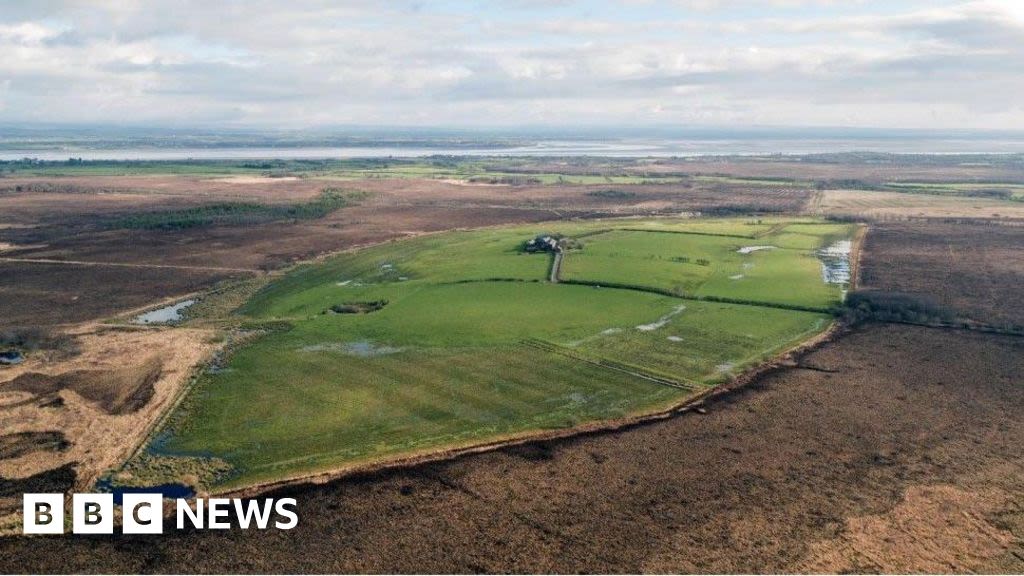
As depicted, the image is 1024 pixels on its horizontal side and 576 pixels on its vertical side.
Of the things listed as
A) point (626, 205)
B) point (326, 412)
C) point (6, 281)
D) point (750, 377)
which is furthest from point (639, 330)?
point (626, 205)

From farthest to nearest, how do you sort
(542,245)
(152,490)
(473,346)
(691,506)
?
(542,245) → (473,346) → (152,490) → (691,506)

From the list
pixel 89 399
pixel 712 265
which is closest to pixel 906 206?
pixel 712 265

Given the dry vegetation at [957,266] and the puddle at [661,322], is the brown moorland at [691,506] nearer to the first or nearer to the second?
the puddle at [661,322]

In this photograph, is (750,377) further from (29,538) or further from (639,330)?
(29,538)

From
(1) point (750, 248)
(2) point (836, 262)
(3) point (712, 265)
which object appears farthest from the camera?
(1) point (750, 248)

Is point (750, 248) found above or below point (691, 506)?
above

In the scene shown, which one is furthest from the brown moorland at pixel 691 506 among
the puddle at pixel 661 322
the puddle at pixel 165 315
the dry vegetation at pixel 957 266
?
the puddle at pixel 165 315

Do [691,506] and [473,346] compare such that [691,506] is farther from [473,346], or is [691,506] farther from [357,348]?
[357,348]
